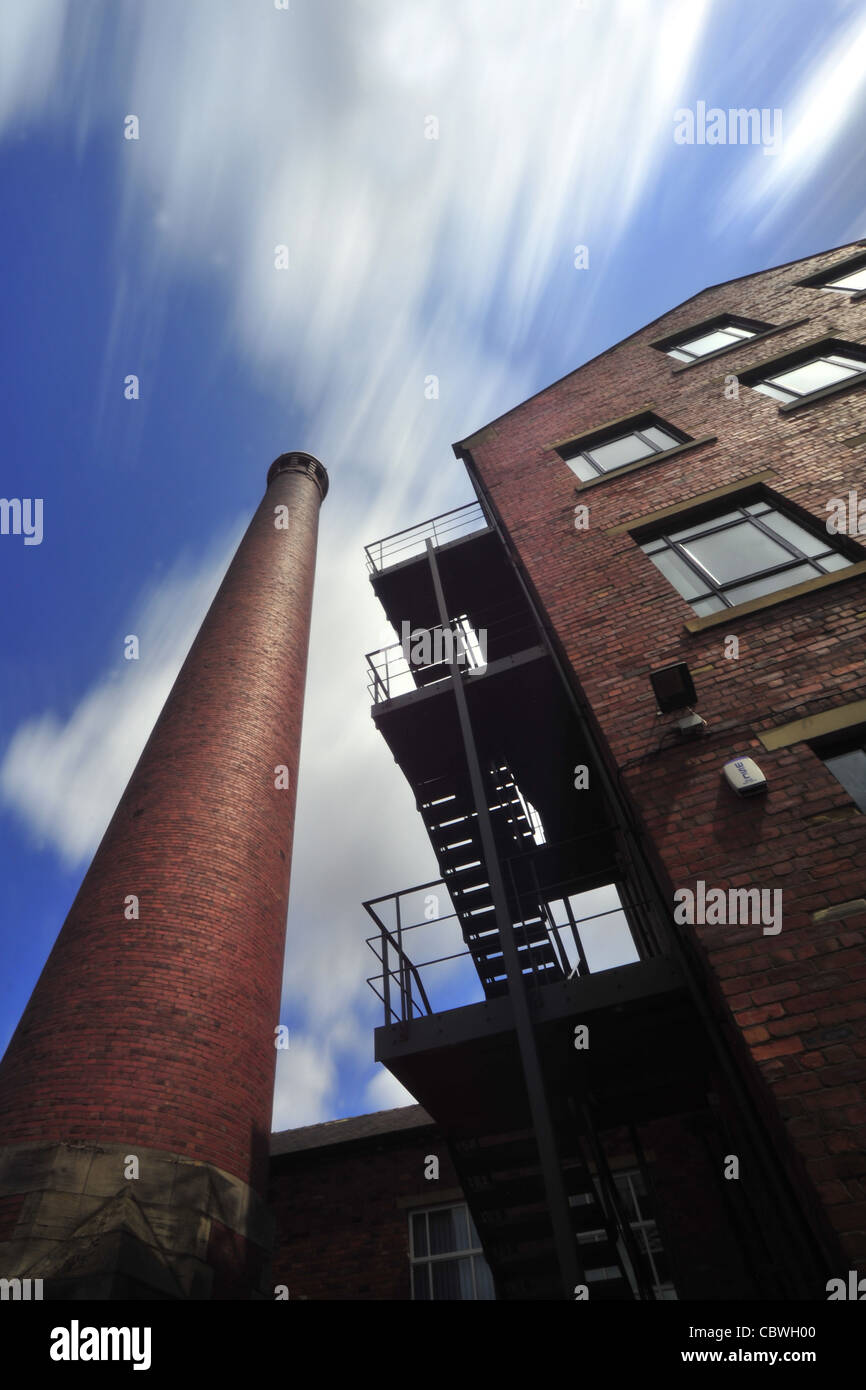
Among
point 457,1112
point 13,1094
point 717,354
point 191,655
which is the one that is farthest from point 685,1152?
point 717,354

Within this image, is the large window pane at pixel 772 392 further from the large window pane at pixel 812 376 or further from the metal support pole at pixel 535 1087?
the metal support pole at pixel 535 1087

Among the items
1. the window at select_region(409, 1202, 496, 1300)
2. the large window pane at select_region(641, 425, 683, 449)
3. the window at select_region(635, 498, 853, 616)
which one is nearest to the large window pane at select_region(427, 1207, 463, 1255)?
the window at select_region(409, 1202, 496, 1300)

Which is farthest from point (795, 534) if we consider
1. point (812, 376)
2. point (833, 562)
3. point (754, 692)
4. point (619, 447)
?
point (812, 376)

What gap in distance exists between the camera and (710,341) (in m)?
12.0

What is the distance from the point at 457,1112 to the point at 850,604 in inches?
214

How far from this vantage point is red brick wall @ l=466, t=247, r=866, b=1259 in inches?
146

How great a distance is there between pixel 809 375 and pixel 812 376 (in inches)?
2.6

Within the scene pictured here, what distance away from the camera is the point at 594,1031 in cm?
554

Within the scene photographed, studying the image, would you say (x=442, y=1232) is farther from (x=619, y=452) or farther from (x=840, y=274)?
(x=840, y=274)

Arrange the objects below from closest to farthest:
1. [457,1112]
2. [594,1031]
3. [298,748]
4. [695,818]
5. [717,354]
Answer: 1. [695,818]
2. [594,1031]
3. [457,1112]
4. [717,354]
5. [298,748]

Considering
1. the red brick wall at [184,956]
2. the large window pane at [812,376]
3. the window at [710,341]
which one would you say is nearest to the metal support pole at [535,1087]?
the red brick wall at [184,956]

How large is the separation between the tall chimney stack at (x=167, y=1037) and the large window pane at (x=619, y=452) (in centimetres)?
613

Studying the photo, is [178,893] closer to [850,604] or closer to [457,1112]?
[457,1112]

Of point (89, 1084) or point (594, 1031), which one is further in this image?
point (89, 1084)
